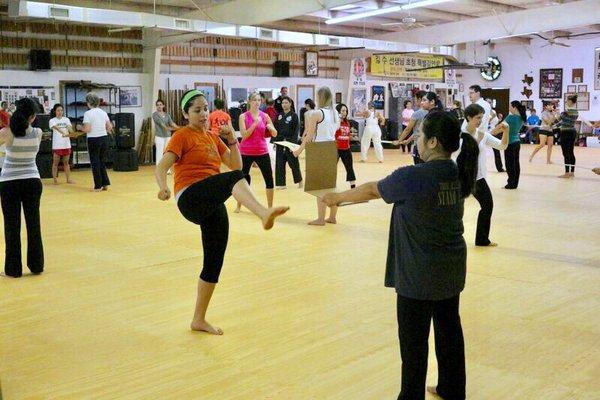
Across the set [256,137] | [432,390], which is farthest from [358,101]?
[432,390]

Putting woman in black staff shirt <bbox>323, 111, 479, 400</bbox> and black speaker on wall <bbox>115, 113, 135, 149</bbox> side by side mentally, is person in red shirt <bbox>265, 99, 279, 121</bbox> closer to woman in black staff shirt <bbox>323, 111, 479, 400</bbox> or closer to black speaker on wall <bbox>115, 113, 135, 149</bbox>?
black speaker on wall <bbox>115, 113, 135, 149</bbox>

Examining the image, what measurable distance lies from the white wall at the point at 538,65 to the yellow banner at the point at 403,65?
2235mm

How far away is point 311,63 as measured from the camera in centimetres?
2108

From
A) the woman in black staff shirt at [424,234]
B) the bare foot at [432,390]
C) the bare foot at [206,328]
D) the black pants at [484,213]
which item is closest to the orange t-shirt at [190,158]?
the bare foot at [206,328]

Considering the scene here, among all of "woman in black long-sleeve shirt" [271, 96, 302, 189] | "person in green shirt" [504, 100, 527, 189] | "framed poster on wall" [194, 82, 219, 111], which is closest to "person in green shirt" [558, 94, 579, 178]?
"person in green shirt" [504, 100, 527, 189]

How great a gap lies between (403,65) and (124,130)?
11666 millimetres

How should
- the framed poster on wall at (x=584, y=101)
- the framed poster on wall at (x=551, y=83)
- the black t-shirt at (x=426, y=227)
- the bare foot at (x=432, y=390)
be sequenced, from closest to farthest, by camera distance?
the black t-shirt at (x=426, y=227), the bare foot at (x=432, y=390), the framed poster on wall at (x=584, y=101), the framed poster on wall at (x=551, y=83)

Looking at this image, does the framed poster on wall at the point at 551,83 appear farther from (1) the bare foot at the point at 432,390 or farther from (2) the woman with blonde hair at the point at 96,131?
(1) the bare foot at the point at 432,390

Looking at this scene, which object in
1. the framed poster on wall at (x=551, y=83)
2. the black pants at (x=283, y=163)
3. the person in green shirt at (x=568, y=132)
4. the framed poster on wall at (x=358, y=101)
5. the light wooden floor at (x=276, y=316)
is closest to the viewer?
the light wooden floor at (x=276, y=316)

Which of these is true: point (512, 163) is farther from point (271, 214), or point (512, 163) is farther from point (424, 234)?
point (424, 234)

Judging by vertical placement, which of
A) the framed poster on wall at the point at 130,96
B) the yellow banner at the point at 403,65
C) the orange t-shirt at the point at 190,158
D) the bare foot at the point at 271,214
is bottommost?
the bare foot at the point at 271,214

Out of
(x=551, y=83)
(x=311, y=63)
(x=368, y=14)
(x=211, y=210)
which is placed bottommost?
(x=211, y=210)

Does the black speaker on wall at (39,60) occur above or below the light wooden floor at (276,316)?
above

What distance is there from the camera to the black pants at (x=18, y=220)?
18.2 feet
